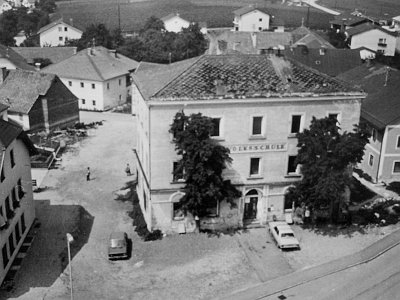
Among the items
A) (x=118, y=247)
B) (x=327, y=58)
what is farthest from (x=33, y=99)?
(x=327, y=58)

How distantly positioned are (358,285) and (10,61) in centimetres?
6990

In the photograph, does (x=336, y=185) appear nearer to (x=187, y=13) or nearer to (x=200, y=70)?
(x=200, y=70)

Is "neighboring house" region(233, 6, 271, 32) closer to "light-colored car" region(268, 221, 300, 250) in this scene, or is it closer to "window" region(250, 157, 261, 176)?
"window" region(250, 157, 261, 176)

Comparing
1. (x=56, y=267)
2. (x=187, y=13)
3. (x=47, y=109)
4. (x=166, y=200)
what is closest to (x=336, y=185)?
(x=166, y=200)

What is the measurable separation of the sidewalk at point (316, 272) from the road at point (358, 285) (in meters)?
0.42

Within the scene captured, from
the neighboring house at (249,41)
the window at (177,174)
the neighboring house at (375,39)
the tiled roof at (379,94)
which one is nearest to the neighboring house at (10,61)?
the neighboring house at (249,41)

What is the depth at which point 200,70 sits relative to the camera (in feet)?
147

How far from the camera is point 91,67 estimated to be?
86.1 meters

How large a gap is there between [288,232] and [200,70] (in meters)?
14.2

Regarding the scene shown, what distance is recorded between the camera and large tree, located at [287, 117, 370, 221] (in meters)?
42.2

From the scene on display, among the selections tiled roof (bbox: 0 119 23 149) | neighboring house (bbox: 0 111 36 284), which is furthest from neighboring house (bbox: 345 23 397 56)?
tiled roof (bbox: 0 119 23 149)

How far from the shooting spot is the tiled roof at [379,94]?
53400 mm

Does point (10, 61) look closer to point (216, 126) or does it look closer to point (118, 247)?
point (216, 126)

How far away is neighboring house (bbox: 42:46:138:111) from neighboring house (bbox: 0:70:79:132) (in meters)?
12.1
